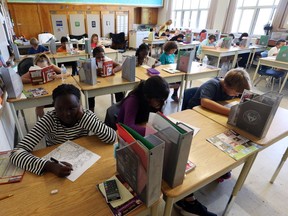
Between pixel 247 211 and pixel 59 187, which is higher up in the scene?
pixel 59 187

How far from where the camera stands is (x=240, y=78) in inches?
61.1

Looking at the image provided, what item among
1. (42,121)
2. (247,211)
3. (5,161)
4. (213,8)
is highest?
(213,8)

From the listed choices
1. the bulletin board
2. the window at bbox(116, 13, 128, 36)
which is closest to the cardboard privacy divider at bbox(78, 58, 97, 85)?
the bulletin board

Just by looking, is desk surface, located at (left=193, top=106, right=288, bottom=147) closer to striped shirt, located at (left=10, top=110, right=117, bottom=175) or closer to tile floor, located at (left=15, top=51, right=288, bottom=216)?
tile floor, located at (left=15, top=51, right=288, bottom=216)

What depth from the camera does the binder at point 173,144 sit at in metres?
0.76

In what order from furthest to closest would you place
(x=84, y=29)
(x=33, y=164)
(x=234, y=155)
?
1. (x=84, y=29)
2. (x=234, y=155)
3. (x=33, y=164)

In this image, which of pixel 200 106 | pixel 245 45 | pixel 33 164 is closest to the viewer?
pixel 33 164

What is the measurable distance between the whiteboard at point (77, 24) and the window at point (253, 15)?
245 inches

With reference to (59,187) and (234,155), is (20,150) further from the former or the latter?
(234,155)

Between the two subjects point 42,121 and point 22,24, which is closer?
point 42,121

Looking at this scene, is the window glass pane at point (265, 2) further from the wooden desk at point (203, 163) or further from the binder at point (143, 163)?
the binder at point (143, 163)

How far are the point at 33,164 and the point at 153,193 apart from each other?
620 millimetres

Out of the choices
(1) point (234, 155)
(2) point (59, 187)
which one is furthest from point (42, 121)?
(1) point (234, 155)

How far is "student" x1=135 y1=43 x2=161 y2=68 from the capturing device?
3064 millimetres
